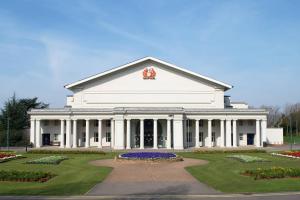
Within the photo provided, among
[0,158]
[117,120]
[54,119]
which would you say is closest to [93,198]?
[0,158]

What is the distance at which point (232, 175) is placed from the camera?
89.7ft

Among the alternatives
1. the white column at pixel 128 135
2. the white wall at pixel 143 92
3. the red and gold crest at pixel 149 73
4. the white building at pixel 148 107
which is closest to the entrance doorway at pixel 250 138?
the white building at pixel 148 107

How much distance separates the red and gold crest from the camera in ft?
224

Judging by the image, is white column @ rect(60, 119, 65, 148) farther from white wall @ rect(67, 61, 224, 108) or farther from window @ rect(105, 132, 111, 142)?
window @ rect(105, 132, 111, 142)

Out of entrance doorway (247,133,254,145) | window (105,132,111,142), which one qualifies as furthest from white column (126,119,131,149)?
entrance doorway (247,133,254,145)

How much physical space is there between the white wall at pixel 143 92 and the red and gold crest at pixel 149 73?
0.55 meters

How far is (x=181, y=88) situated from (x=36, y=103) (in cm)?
3920

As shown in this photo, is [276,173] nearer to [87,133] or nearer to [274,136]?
[87,133]

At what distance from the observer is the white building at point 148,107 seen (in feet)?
215

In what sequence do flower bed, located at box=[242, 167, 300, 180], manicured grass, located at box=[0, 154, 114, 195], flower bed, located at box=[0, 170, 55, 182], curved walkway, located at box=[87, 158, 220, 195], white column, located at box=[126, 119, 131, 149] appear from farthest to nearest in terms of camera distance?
white column, located at box=[126, 119, 131, 149] < flower bed, located at box=[242, 167, 300, 180] < flower bed, located at box=[0, 170, 55, 182] < curved walkway, located at box=[87, 158, 220, 195] < manicured grass, located at box=[0, 154, 114, 195]

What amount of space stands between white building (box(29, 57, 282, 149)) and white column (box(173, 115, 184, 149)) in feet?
5.02

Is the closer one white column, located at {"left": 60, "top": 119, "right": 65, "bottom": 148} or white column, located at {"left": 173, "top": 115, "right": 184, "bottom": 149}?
white column, located at {"left": 173, "top": 115, "right": 184, "bottom": 149}

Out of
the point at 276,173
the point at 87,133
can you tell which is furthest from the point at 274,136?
the point at 276,173

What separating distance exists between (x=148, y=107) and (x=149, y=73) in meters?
6.82
